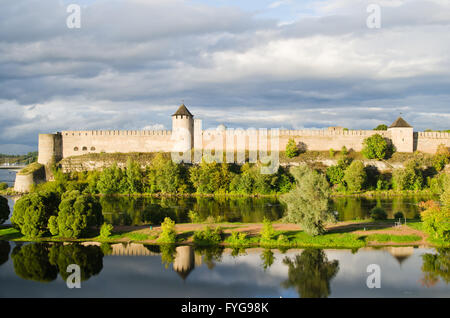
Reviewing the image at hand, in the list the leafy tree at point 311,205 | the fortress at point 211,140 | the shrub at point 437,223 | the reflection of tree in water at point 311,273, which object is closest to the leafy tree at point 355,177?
the fortress at point 211,140

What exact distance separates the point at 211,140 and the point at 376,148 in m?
16.8

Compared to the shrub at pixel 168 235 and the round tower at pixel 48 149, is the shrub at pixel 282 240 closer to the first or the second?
the shrub at pixel 168 235

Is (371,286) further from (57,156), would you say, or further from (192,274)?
(57,156)

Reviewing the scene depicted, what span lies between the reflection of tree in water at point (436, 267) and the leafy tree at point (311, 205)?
14.1 ft

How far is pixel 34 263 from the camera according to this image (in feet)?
54.2

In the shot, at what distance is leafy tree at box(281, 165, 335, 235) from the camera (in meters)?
19.1

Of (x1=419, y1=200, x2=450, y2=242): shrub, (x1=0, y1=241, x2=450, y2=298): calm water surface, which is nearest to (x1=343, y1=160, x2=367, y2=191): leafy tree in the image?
(x1=419, y1=200, x2=450, y2=242): shrub

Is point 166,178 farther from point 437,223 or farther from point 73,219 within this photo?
point 437,223

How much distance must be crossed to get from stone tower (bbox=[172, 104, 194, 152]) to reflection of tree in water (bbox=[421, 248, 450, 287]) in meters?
29.2

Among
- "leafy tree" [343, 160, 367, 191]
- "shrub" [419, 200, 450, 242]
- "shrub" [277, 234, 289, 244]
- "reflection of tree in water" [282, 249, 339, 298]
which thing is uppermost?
"leafy tree" [343, 160, 367, 191]

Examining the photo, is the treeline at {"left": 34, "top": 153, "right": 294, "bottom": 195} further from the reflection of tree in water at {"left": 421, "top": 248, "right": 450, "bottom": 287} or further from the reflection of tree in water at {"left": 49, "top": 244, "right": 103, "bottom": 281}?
the reflection of tree in water at {"left": 421, "top": 248, "right": 450, "bottom": 287}

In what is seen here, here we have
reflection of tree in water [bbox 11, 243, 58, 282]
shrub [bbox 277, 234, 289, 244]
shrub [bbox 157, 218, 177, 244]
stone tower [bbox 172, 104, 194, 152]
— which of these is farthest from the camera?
stone tower [bbox 172, 104, 194, 152]

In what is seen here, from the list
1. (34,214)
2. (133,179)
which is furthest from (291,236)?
(133,179)
